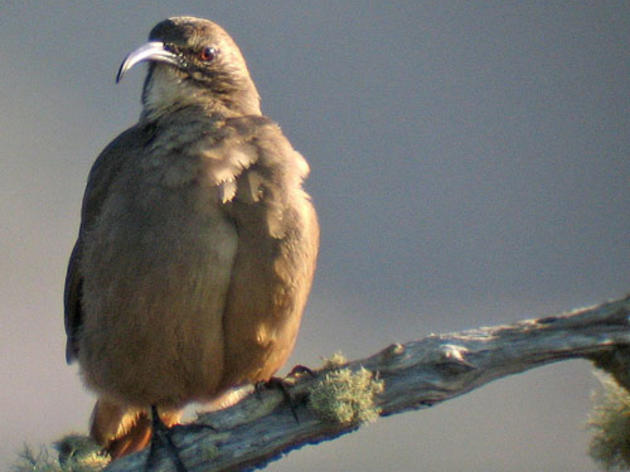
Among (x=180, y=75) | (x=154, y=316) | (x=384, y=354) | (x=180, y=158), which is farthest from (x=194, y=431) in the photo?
(x=180, y=75)

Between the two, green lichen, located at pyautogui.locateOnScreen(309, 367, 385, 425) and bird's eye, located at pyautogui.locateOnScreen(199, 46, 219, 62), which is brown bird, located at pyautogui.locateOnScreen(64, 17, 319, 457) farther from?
green lichen, located at pyautogui.locateOnScreen(309, 367, 385, 425)

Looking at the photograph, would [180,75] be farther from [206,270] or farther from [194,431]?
→ [194,431]

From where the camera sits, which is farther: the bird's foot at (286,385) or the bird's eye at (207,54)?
the bird's eye at (207,54)

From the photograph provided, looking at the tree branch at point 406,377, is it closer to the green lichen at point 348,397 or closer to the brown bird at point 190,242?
the green lichen at point 348,397

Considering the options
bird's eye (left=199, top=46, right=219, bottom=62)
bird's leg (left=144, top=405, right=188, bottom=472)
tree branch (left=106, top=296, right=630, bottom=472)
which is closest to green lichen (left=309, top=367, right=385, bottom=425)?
tree branch (left=106, top=296, right=630, bottom=472)

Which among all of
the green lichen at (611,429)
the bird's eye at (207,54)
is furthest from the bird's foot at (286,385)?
the bird's eye at (207,54)

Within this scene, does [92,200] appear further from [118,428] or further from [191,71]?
[118,428]

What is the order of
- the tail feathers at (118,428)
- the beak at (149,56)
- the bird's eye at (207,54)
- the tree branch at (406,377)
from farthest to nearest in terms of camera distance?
the tail feathers at (118,428)
the bird's eye at (207,54)
the beak at (149,56)
the tree branch at (406,377)
